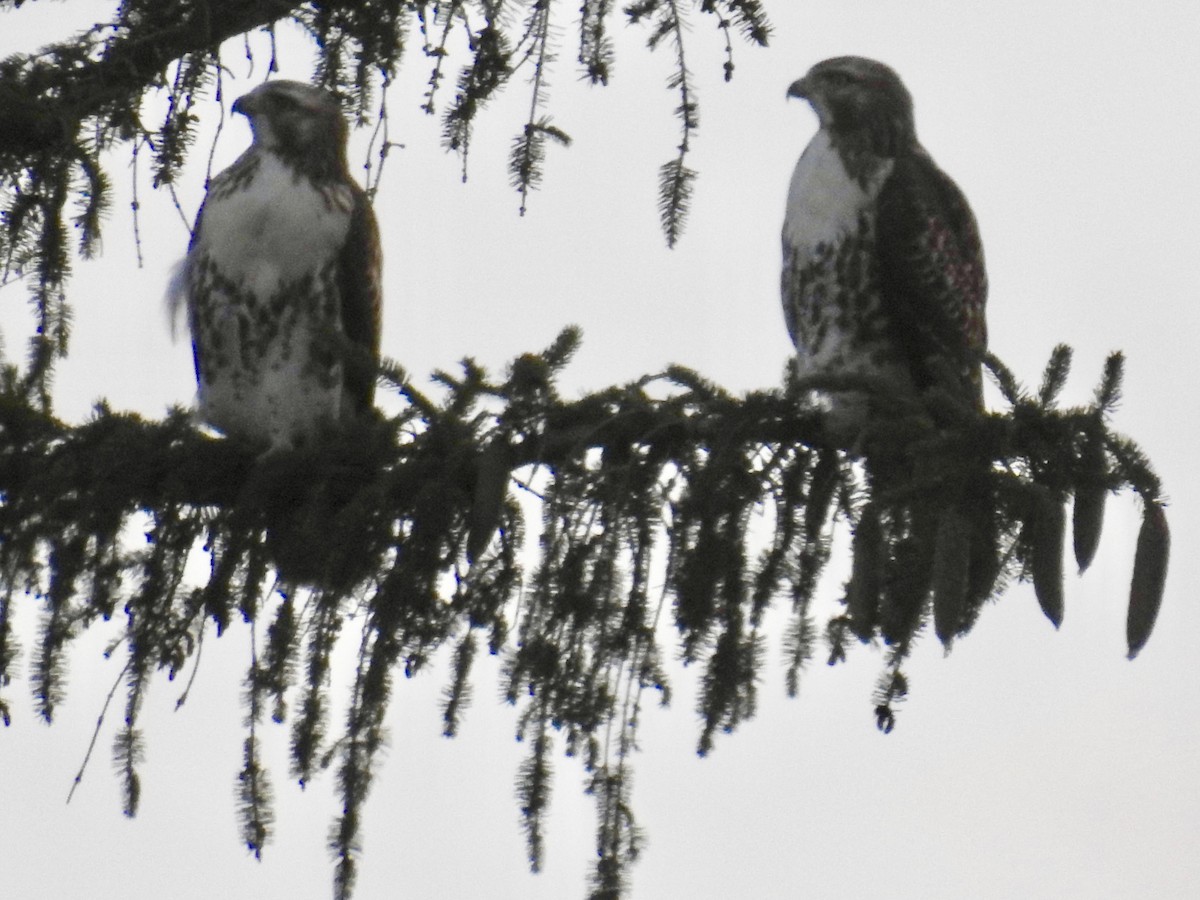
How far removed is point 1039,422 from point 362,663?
1.14m

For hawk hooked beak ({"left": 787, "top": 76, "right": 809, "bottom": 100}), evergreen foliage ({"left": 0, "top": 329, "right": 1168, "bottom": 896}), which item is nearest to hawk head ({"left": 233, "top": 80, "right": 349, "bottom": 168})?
hawk hooked beak ({"left": 787, "top": 76, "right": 809, "bottom": 100})

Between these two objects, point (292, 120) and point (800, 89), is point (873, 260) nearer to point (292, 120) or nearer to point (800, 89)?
point (800, 89)

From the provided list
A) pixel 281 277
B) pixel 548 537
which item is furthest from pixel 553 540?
pixel 281 277

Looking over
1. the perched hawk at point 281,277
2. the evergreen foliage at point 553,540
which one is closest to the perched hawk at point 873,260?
the perched hawk at point 281,277

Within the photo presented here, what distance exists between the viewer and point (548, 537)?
9.70ft

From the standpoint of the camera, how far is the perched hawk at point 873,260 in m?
5.34

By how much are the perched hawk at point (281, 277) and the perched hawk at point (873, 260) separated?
4.28 ft

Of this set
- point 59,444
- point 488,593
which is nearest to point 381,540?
point 488,593

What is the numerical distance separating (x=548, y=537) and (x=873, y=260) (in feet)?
8.63

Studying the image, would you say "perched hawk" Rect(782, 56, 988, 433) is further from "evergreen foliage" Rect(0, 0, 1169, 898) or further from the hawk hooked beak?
"evergreen foliage" Rect(0, 0, 1169, 898)

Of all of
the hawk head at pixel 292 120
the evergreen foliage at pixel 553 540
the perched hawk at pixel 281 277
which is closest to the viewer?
the evergreen foliage at pixel 553 540

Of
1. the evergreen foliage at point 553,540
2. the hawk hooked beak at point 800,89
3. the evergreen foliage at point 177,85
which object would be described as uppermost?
the hawk hooked beak at point 800,89

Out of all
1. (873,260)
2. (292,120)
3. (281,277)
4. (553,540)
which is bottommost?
(553,540)

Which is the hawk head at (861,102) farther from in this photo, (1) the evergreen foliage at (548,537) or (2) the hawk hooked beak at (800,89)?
(1) the evergreen foliage at (548,537)
